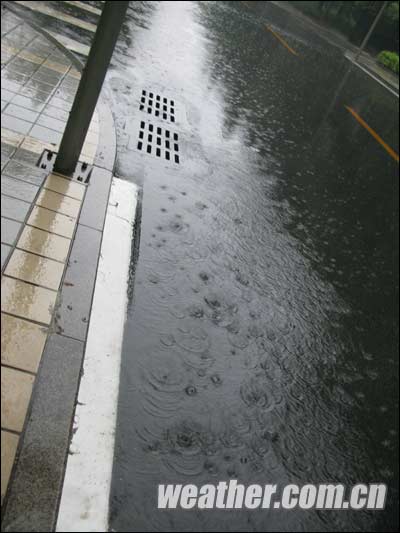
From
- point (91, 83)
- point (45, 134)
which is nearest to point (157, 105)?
point (45, 134)

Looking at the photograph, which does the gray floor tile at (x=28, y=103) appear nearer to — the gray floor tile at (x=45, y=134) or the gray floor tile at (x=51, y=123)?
the gray floor tile at (x=51, y=123)

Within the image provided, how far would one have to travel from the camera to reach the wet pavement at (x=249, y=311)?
2697mm

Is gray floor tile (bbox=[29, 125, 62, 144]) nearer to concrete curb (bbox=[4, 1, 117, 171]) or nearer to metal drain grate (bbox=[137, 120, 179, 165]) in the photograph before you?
concrete curb (bbox=[4, 1, 117, 171])

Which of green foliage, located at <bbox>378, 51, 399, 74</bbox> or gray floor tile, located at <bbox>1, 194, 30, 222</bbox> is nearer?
gray floor tile, located at <bbox>1, 194, 30, 222</bbox>

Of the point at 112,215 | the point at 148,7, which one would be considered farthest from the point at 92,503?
the point at 148,7

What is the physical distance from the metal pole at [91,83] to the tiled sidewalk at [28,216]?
0.20 meters

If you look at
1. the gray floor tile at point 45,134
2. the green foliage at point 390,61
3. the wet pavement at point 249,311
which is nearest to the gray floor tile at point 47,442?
the wet pavement at point 249,311

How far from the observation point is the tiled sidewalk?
2.48 metres

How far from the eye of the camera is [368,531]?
274 centimetres

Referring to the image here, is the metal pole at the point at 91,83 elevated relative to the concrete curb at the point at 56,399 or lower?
elevated

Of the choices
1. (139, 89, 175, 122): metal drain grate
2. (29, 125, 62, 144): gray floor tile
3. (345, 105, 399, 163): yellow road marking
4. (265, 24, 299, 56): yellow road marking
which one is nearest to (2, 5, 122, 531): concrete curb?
(29, 125, 62, 144): gray floor tile

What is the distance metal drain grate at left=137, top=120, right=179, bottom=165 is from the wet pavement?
11 centimetres

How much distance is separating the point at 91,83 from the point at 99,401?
7.94 ft

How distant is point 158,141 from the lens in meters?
5.79
